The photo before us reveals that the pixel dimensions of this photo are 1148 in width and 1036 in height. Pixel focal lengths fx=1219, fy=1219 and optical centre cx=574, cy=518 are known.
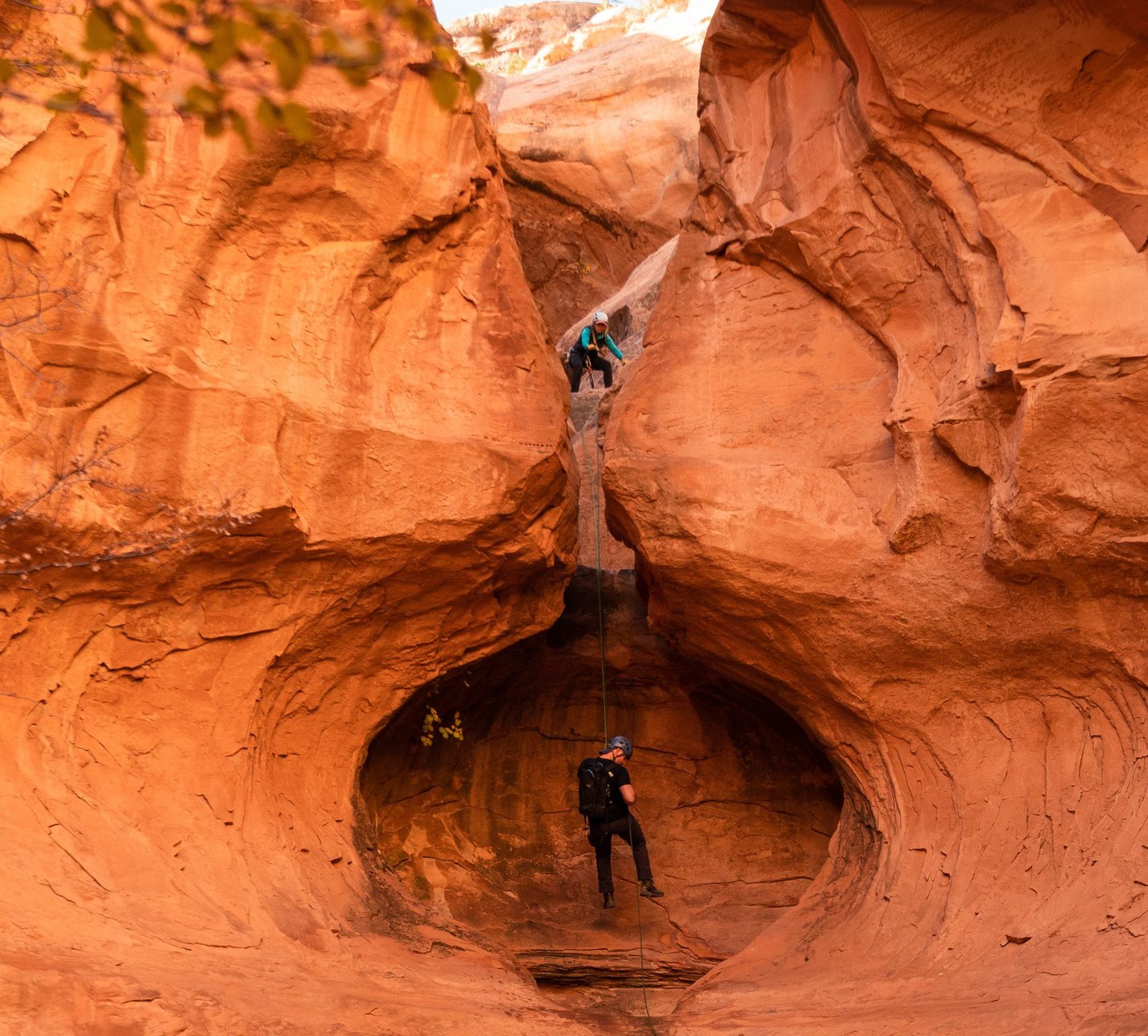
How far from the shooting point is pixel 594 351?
10969 mm

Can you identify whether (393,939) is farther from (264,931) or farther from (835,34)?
(835,34)

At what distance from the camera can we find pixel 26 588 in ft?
19.8

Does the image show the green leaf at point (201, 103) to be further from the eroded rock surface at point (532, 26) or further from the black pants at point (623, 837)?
the eroded rock surface at point (532, 26)

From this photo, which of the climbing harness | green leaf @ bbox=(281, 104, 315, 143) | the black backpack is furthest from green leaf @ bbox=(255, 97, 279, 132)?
the black backpack

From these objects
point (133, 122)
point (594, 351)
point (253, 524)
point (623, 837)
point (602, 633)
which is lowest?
point (623, 837)

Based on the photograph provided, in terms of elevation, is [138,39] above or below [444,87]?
above

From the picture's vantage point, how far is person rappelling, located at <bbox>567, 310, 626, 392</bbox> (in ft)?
35.9

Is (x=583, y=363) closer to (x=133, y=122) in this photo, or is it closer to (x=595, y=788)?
(x=595, y=788)

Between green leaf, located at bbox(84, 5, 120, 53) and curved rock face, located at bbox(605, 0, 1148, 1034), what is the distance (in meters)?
4.90

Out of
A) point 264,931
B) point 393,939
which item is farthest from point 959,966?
point 264,931

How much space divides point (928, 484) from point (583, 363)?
16.1 ft

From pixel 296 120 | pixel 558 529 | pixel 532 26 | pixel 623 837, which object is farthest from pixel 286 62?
pixel 532 26

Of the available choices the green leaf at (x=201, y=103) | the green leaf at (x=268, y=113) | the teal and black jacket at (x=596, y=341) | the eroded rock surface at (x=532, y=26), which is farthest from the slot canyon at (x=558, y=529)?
the eroded rock surface at (x=532, y=26)

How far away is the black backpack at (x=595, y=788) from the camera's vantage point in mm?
7902
